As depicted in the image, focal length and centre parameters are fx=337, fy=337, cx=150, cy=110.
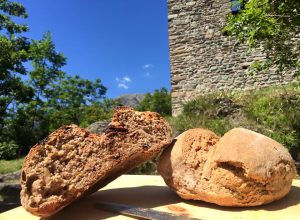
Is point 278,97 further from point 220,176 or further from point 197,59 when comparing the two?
point 220,176

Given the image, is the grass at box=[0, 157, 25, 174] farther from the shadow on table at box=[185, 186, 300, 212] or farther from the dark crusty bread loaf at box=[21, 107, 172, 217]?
the shadow on table at box=[185, 186, 300, 212]

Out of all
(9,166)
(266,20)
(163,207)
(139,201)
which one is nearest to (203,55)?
(266,20)

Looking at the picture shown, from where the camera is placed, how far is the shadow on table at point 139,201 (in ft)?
9.06

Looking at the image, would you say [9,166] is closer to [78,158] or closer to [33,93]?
[33,93]

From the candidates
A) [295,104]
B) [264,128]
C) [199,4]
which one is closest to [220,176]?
[264,128]

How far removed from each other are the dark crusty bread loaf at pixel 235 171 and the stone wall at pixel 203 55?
7.57 m

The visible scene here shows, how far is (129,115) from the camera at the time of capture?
10.3ft

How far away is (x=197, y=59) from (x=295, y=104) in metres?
3.68

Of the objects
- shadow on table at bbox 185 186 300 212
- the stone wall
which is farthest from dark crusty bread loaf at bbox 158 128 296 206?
the stone wall

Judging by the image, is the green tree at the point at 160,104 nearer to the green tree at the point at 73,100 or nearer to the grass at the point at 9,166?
the green tree at the point at 73,100

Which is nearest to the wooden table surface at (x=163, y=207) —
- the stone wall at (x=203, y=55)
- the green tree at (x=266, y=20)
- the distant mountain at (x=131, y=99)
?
the green tree at (x=266, y=20)

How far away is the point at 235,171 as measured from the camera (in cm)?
275

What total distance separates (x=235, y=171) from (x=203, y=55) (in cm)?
849

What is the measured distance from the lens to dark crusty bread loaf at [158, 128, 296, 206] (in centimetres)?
267
